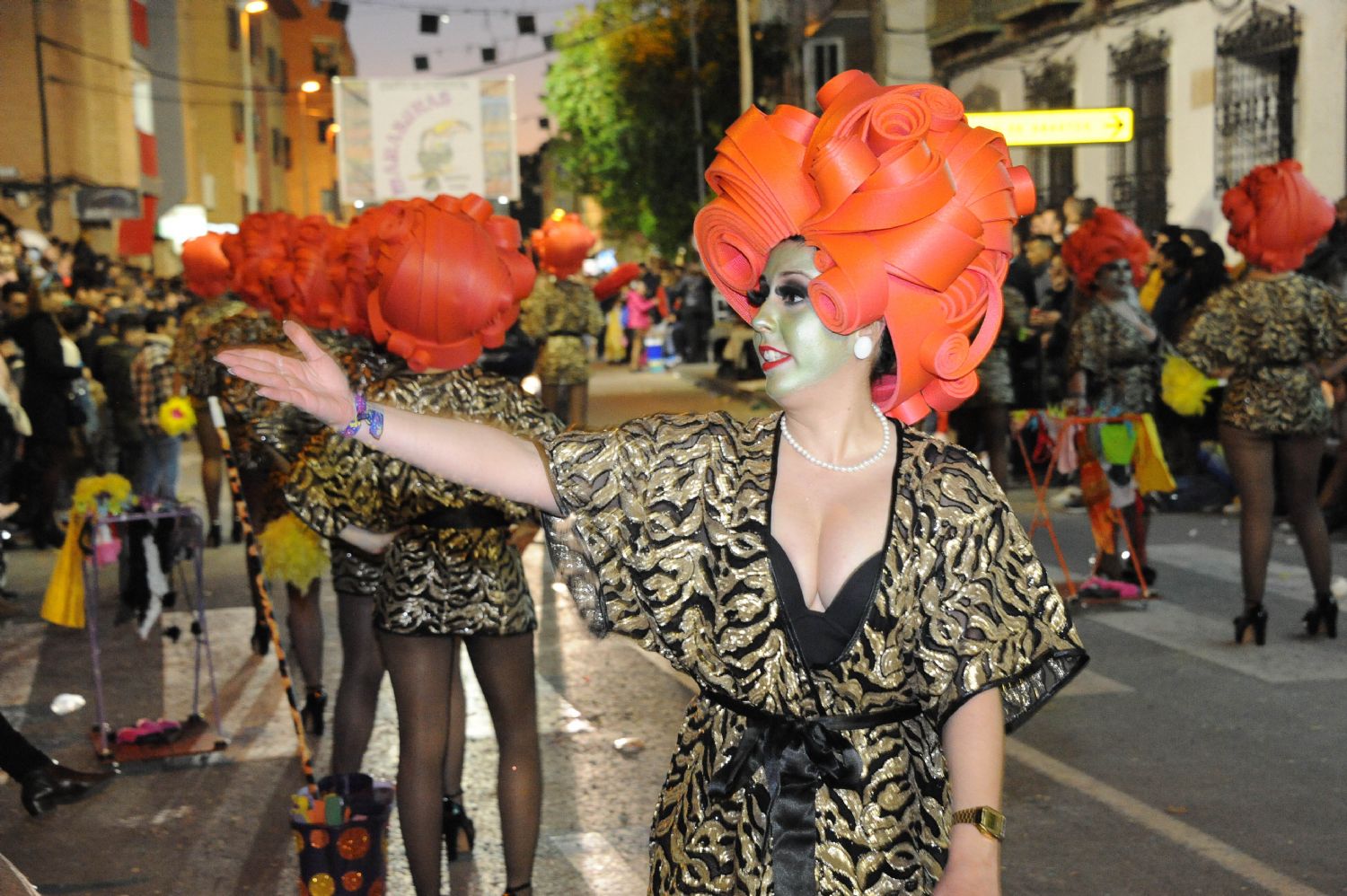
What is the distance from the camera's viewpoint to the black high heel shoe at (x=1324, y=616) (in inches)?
314

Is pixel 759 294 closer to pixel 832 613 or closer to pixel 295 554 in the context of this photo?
pixel 832 613

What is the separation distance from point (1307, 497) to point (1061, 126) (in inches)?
396

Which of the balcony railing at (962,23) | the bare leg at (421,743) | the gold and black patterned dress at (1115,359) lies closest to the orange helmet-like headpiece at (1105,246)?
the gold and black patterned dress at (1115,359)

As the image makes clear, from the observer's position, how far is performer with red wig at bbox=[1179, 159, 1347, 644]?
755cm

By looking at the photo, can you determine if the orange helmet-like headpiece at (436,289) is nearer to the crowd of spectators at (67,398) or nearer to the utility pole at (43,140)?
the crowd of spectators at (67,398)

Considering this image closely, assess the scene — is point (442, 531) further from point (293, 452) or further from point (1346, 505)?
point (1346, 505)

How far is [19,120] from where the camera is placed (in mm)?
24672

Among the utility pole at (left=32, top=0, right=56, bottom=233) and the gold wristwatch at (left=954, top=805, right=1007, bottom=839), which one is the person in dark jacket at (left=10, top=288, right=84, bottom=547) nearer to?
the utility pole at (left=32, top=0, right=56, bottom=233)

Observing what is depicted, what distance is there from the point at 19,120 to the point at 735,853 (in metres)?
25.0

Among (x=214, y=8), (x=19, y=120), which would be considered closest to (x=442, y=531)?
(x=19, y=120)

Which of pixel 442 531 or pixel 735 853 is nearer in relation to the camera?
pixel 735 853

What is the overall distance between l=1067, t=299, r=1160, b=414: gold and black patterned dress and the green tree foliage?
27977mm

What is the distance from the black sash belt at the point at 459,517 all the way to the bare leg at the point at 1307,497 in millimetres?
4693

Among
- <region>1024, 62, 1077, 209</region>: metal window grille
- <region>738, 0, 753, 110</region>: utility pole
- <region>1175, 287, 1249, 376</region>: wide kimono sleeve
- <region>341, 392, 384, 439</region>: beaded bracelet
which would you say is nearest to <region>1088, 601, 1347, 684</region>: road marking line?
<region>1175, 287, 1249, 376</region>: wide kimono sleeve
